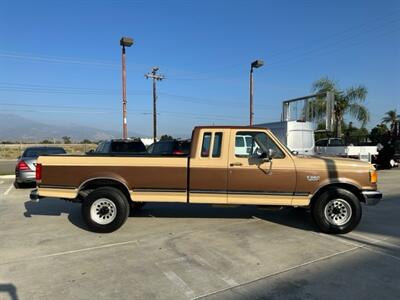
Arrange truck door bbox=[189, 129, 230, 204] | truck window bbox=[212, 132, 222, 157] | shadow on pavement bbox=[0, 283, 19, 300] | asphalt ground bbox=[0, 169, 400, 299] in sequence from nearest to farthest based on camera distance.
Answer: shadow on pavement bbox=[0, 283, 19, 300] → asphalt ground bbox=[0, 169, 400, 299] → truck door bbox=[189, 129, 230, 204] → truck window bbox=[212, 132, 222, 157]

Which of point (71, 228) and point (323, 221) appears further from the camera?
point (71, 228)

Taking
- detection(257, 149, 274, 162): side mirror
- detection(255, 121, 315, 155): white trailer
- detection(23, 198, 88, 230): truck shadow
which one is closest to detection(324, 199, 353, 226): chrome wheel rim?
detection(257, 149, 274, 162): side mirror

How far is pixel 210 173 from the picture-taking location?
7109 millimetres

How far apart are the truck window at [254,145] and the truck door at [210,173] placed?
0.78 ft

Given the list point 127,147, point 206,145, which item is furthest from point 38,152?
point 206,145

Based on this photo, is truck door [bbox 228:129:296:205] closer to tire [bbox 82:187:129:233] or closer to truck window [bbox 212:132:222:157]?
truck window [bbox 212:132:222:157]

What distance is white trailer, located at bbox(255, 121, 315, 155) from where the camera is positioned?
19.5m

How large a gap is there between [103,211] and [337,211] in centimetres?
429

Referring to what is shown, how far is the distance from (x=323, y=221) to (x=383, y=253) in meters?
1.29

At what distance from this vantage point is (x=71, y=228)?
748cm

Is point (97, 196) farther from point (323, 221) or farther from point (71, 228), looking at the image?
point (323, 221)

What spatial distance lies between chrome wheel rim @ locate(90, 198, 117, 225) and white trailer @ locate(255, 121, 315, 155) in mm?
13454

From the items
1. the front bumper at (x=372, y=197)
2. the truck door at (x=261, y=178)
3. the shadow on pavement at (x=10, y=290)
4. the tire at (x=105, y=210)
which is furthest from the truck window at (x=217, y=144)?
the shadow on pavement at (x=10, y=290)

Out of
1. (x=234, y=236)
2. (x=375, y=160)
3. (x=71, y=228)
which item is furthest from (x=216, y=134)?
(x=375, y=160)
